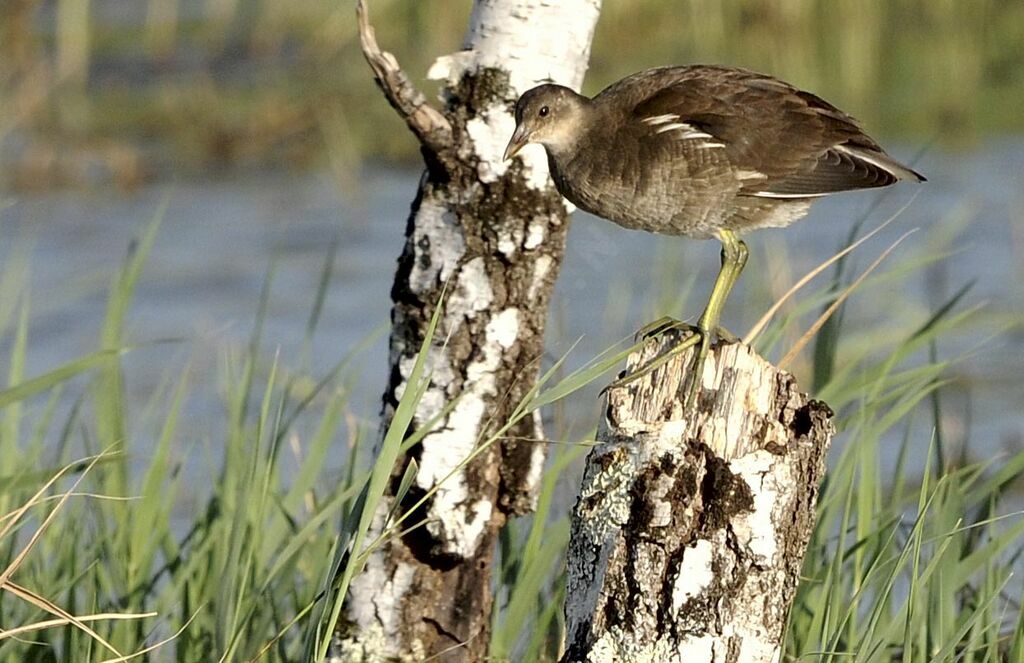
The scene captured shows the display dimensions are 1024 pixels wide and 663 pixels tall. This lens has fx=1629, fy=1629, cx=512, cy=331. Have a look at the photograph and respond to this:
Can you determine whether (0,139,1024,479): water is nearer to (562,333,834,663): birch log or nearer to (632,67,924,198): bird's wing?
(632,67,924,198): bird's wing

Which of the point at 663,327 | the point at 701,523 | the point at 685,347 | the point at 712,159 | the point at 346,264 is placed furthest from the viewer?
the point at 346,264

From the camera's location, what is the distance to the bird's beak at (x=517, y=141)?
330 centimetres

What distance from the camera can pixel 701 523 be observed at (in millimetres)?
2596

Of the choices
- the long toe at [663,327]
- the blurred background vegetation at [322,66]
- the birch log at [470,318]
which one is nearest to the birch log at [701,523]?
the long toe at [663,327]

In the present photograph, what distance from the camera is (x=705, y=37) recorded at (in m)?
12.0

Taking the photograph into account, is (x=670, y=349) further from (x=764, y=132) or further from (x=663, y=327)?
(x=764, y=132)

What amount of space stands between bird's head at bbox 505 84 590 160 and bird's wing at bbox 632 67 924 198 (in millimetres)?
178

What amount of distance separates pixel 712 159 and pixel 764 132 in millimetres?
148

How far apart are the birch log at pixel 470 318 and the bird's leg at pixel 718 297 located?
0.35 metres

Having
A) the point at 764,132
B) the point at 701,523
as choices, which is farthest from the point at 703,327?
the point at 764,132

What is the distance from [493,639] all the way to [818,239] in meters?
5.75

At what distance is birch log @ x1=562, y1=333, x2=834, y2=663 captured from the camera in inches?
102

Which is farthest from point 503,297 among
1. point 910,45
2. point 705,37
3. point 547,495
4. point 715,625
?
point 910,45

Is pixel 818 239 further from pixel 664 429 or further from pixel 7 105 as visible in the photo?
pixel 664 429
